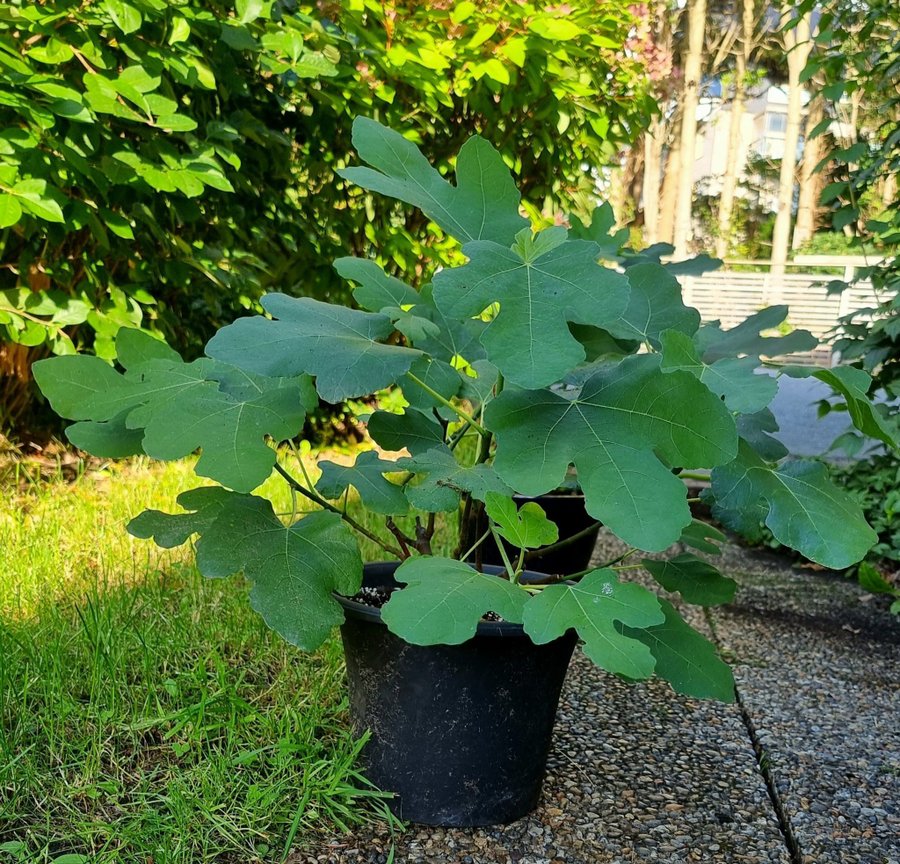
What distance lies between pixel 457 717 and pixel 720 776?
578 millimetres

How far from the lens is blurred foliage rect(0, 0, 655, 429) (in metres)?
2.08

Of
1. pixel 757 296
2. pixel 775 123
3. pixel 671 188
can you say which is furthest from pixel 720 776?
pixel 775 123

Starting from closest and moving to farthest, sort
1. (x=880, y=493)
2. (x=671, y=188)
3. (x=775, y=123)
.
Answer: (x=880, y=493) < (x=671, y=188) < (x=775, y=123)

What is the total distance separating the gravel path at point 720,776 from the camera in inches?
48.7

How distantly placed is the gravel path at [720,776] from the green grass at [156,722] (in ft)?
0.35

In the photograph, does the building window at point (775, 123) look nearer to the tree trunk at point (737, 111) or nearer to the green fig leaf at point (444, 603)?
the tree trunk at point (737, 111)

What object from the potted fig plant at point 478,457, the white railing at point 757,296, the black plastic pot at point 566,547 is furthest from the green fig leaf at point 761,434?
the white railing at point 757,296

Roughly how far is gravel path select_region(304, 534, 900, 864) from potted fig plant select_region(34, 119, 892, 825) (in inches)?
3.5

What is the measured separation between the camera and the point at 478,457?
124 cm

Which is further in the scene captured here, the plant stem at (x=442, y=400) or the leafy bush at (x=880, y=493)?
the leafy bush at (x=880, y=493)

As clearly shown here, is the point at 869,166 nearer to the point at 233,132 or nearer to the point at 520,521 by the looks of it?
the point at 233,132

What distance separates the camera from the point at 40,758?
130 cm

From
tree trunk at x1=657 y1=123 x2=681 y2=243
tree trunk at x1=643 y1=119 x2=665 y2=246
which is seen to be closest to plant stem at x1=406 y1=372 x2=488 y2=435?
tree trunk at x1=643 y1=119 x2=665 y2=246

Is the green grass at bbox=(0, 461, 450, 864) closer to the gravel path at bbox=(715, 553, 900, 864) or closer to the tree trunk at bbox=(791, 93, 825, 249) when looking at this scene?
the gravel path at bbox=(715, 553, 900, 864)
